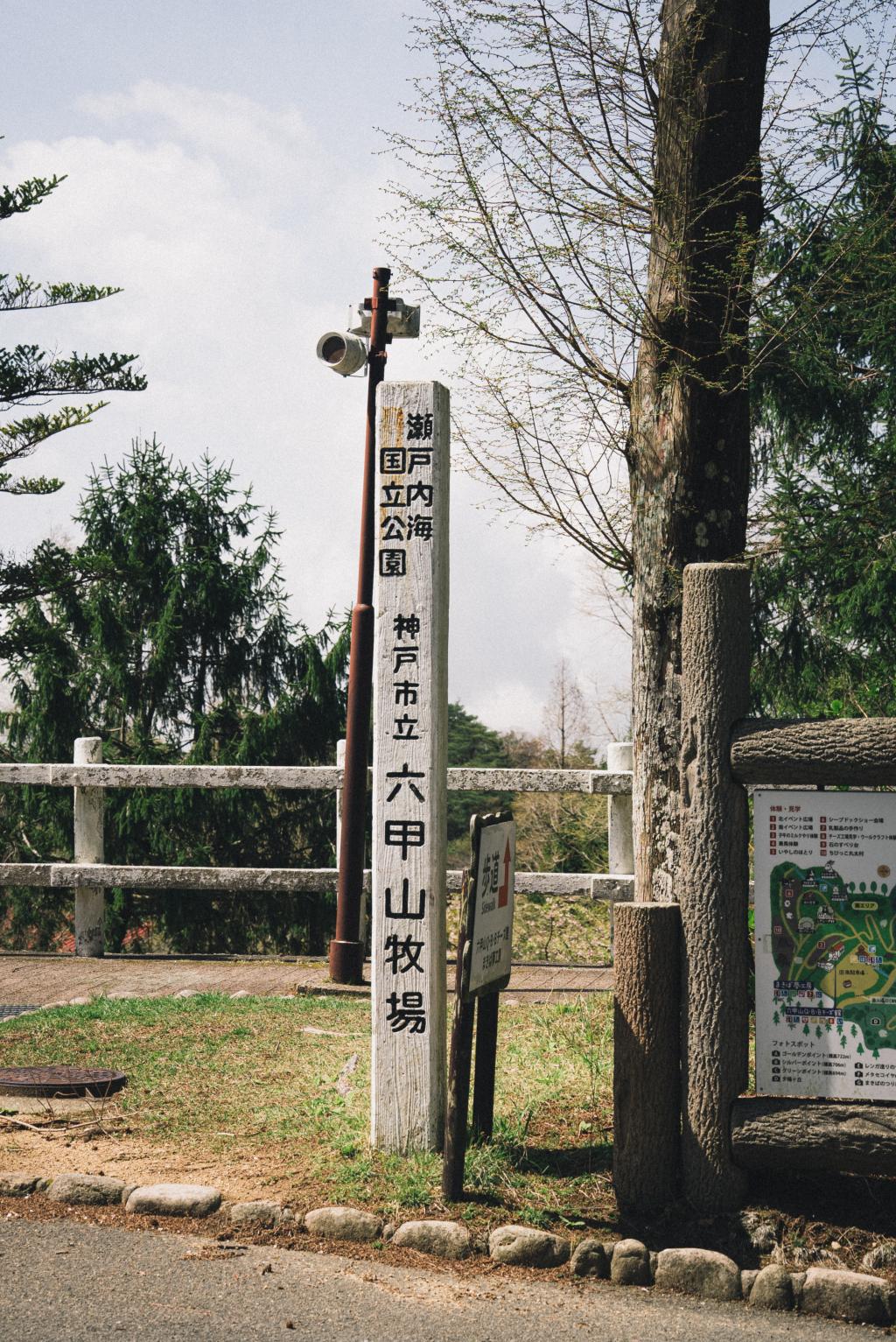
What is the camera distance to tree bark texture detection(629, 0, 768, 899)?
6293 millimetres

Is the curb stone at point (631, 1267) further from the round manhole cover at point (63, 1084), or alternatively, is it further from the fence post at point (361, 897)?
the fence post at point (361, 897)

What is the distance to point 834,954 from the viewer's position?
15.7ft

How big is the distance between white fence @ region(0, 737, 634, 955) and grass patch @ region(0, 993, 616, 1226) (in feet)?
4.61

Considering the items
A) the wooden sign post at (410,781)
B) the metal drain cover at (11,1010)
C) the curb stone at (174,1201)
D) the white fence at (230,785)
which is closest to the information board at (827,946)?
the wooden sign post at (410,781)

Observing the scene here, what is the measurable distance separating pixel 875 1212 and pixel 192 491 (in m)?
12.6

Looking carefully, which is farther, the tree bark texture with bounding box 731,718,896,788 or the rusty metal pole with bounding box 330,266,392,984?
the rusty metal pole with bounding box 330,266,392,984

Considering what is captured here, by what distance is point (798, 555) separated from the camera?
10.6 meters

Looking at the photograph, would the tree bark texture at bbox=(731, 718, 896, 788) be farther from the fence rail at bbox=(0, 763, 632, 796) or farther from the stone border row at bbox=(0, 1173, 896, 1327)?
the fence rail at bbox=(0, 763, 632, 796)

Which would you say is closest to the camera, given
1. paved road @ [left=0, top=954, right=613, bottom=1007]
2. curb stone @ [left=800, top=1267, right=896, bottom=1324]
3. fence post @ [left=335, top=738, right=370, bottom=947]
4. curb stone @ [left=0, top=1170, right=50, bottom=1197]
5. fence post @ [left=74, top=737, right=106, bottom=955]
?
curb stone @ [left=800, top=1267, right=896, bottom=1324]

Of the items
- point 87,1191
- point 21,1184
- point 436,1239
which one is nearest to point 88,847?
point 21,1184

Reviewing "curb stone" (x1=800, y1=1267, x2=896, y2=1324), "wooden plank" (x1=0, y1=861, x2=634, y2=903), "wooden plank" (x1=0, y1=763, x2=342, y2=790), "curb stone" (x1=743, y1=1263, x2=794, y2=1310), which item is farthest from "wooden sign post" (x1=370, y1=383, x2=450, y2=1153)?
"wooden plank" (x1=0, y1=763, x2=342, y2=790)

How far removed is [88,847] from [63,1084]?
4468 mm

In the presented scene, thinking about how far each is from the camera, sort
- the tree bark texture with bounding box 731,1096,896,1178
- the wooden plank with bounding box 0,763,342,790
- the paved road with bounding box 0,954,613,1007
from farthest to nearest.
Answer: the wooden plank with bounding box 0,763,342,790, the paved road with bounding box 0,954,613,1007, the tree bark texture with bounding box 731,1096,896,1178

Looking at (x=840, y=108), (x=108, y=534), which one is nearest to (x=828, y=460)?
(x=840, y=108)
